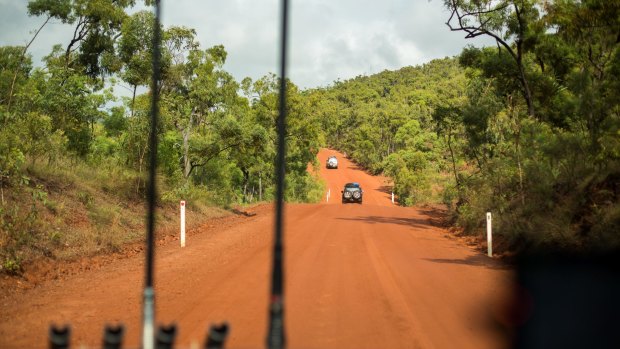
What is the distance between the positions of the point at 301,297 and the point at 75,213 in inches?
346

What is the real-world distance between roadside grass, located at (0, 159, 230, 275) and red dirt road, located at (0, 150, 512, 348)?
1.07 meters

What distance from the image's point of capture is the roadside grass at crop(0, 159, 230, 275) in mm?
10810

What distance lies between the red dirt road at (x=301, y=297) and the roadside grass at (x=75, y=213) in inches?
42.2

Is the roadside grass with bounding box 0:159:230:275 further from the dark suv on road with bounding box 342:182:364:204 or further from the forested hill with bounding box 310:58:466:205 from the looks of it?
the dark suv on road with bounding box 342:182:364:204

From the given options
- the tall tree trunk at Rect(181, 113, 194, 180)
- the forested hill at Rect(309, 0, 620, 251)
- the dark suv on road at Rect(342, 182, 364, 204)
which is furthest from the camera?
the dark suv on road at Rect(342, 182, 364, 204)

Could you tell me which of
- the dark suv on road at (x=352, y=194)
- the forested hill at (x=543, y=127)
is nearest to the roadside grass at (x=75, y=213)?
the forested hill at (x=543, y=127)

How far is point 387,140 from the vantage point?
82.4m

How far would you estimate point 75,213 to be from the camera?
1446 cm

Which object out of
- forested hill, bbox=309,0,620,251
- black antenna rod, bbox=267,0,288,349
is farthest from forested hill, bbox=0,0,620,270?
black antenna rod, bbox=267,0,288,349

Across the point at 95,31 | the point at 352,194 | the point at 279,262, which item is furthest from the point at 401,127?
the point at 279,262

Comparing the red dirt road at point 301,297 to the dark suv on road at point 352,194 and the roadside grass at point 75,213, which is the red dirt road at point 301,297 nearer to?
the roadside grass at point 75,213

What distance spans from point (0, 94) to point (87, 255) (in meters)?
9.65

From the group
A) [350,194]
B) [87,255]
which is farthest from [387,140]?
[87,255]

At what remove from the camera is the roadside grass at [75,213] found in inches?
426
